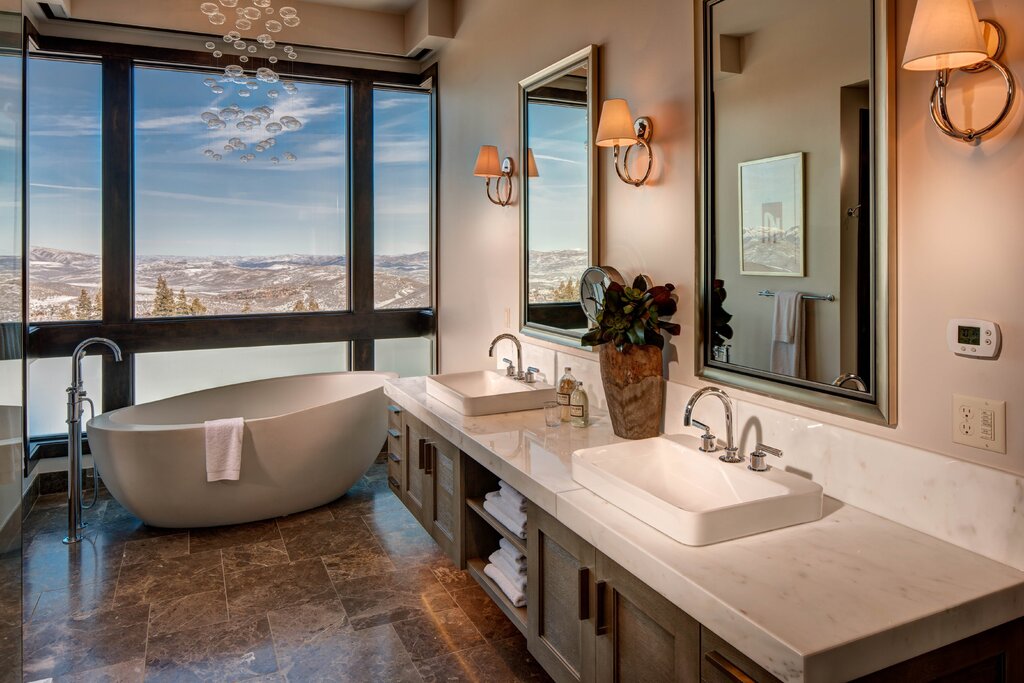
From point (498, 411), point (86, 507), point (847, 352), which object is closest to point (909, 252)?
point (847, 352)

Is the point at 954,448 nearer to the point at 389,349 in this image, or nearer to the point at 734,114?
the point at 734,114

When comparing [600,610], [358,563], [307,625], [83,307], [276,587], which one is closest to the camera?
[600,610]

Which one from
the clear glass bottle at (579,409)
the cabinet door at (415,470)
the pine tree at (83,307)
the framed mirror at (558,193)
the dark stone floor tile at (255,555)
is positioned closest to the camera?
the clear glass bottle at (579,409)

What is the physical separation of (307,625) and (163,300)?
2.51 metres

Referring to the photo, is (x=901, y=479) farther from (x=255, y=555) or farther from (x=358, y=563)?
(x=255, y=555)

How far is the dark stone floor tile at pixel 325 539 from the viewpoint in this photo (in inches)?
139

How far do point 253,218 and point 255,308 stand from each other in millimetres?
566

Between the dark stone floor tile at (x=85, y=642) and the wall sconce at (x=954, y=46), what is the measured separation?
2.93 meters

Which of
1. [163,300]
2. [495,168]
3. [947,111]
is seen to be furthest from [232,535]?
[947,111]

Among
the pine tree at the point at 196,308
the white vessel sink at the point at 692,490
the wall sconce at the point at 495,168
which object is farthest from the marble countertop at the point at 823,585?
the pine tree at the point at 196,308

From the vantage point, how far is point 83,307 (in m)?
4.29

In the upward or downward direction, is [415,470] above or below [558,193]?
below

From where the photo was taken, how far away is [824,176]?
6.04ft

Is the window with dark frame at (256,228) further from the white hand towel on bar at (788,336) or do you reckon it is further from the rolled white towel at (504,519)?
the white hand towel on bar at (788,336)
